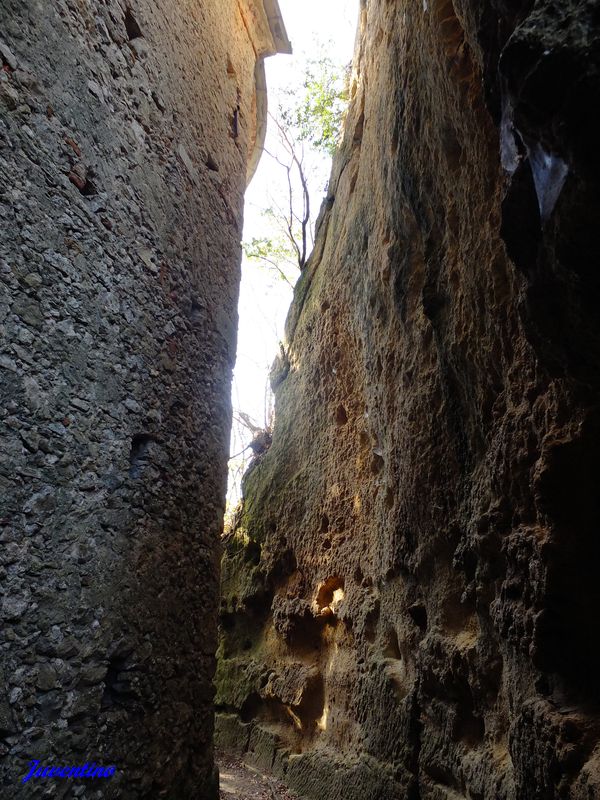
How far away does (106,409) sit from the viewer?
4.17 meters

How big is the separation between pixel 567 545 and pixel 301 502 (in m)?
5.47

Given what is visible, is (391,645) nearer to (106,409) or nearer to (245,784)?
(245,784)

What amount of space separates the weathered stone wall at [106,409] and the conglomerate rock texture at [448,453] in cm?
170

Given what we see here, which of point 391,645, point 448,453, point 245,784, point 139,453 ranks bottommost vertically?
point 245,784

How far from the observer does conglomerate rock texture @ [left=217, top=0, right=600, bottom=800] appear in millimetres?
2566

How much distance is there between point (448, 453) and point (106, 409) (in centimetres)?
246

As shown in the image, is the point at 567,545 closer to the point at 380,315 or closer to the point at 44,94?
the point at 380,315

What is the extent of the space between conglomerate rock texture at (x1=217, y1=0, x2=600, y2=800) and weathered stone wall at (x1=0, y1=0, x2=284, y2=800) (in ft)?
5.59

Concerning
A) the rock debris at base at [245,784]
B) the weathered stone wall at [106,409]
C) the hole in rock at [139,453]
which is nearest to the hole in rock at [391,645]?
the weathered stone wall at [106,409]

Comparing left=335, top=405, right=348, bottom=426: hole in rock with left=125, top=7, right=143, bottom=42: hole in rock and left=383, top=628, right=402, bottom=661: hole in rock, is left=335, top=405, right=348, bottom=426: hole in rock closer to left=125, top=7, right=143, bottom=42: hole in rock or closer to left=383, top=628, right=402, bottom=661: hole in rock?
left=383, top=628, right=402, bottom=661: hole in rock

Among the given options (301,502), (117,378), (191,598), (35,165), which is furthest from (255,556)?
(35,165)

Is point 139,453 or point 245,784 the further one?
point 245,784

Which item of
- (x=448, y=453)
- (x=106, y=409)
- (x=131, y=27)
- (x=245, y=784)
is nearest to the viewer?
(x=106, y=409)

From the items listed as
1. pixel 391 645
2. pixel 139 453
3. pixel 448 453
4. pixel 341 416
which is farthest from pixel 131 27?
pixel 391 645
